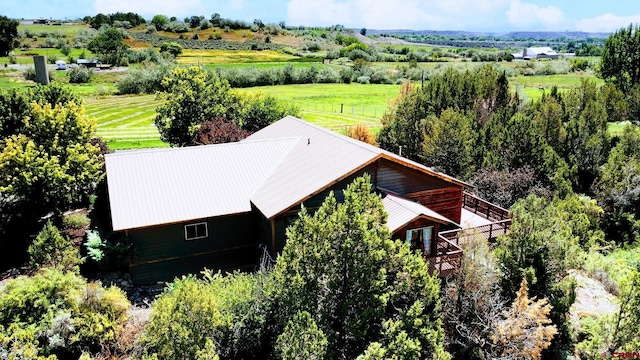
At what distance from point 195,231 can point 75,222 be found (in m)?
8.89

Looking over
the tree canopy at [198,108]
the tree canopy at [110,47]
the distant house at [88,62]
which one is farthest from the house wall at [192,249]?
the tree canopy at [110,47]

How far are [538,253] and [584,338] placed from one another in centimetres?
394

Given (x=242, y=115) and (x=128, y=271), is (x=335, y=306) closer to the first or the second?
(x=128, y=271)

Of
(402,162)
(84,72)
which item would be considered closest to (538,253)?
(402,162)

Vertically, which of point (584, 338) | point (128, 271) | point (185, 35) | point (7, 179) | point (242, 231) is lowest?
point (584, 338)

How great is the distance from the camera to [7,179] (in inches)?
846

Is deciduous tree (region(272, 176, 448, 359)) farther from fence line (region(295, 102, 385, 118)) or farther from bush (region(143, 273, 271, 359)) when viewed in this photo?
fence line (region(295, 102, 385, 118))

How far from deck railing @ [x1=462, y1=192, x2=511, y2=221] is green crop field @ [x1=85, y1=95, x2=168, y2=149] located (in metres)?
26.5

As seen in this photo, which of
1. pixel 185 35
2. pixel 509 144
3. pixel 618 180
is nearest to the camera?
pixel 509 144

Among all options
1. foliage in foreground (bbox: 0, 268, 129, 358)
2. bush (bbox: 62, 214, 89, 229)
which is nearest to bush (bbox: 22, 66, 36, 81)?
bush (bbox: 62, 214, 89, 229)

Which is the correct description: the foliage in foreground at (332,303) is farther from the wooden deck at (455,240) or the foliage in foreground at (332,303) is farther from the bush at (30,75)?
the bush at (30,75)

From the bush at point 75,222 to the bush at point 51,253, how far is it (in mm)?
5725

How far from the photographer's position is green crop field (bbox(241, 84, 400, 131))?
179 feet

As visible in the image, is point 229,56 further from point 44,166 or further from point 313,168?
point 313,168
